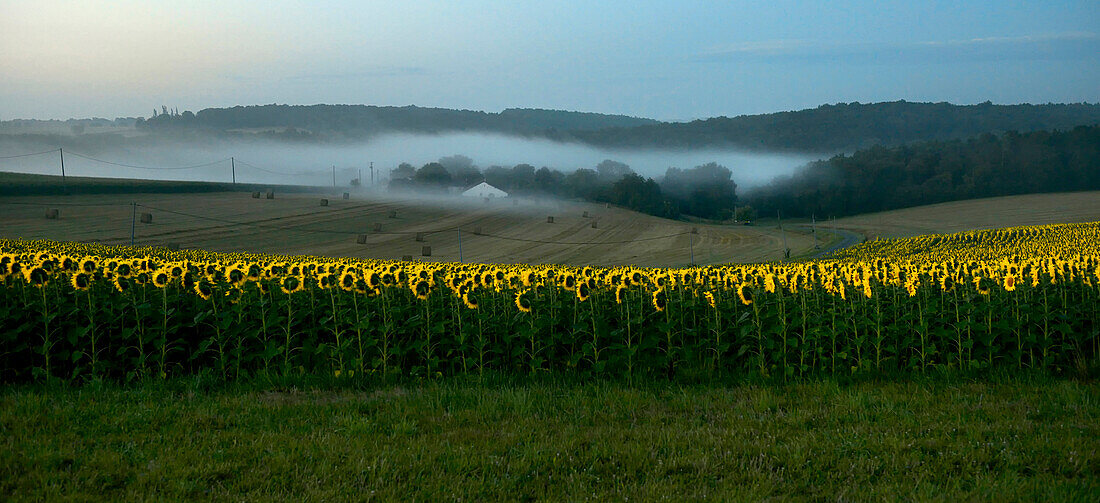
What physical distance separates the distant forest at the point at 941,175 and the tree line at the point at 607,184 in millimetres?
6229

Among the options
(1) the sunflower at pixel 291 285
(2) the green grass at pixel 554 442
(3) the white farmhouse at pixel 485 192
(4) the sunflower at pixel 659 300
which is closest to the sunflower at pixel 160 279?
(1) the sunflower at pixel 291 285

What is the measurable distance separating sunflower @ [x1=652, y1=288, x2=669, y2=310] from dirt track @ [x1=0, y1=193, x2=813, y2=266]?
124ft

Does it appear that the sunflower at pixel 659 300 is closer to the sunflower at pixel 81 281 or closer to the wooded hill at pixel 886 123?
the sunflower at pixel 81 281

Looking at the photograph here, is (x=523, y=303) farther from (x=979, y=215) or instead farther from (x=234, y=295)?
(x=979, y=215)

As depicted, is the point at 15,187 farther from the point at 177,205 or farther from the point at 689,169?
the point at 689,169

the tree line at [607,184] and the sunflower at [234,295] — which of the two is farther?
the tree line at [607,184]

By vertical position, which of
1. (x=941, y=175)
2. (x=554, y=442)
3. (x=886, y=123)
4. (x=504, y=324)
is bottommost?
(x=941, y=175)

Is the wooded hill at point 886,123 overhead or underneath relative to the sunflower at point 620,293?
overhead

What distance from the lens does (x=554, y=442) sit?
686cm

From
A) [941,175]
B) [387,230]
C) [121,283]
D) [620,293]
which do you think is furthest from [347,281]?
[941,175]

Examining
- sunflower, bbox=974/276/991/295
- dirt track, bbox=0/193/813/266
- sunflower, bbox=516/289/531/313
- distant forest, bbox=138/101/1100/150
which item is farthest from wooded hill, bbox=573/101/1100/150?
sunflower, bbox=516/289/531/313

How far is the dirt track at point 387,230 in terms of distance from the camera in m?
50.6

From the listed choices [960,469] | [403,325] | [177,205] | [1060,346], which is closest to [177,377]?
[403,325]

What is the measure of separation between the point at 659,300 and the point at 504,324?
6.18 feet
